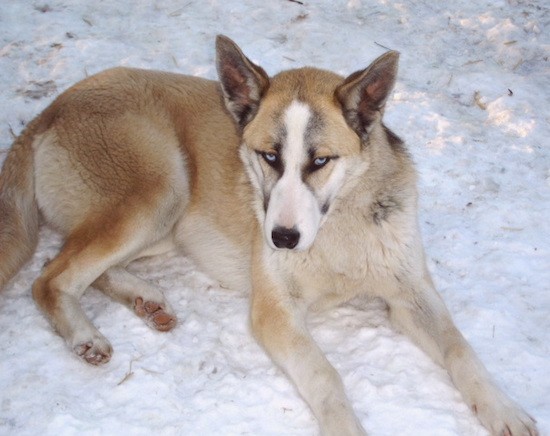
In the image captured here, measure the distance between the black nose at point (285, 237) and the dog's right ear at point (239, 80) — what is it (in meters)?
0.75

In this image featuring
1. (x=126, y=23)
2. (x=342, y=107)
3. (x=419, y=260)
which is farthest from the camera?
(x=126, y=23)

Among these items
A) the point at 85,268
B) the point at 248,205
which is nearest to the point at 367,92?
the point at 248,205

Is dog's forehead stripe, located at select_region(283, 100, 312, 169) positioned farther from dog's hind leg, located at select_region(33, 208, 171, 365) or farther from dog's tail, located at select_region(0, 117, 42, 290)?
dog's tail, located at select_region(0, 117, 42, 290)

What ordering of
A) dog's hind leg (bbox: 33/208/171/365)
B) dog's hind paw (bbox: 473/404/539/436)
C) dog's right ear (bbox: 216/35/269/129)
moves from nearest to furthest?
dog's hind paw (bbox: 473/404/539/436) < dog's right ear (bbox: 216/35/269/129) < dog's hind leg (bbox: 33/208/171/365)

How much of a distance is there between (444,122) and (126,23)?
3205 millimetres

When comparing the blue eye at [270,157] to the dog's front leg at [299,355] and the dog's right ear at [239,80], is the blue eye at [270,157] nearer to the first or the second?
the dog's right ear at [239,80]

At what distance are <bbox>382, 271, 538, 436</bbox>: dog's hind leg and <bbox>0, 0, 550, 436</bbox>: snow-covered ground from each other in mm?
78

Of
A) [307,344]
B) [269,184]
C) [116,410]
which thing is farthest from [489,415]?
[116,410]

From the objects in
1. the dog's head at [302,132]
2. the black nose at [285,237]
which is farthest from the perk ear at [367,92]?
the black nose at [285,237]

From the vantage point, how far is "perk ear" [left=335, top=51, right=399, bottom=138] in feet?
10.3

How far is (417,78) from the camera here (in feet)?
19.3

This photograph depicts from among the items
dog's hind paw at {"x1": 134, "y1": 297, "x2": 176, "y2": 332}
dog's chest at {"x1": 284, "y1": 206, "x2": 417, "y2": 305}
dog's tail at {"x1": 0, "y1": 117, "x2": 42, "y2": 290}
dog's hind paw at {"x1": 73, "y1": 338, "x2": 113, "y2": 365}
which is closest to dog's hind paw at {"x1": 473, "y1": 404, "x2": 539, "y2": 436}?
dog's chest at {"x1": 284, "y1": 206, "x2": 417, "y2": 305}

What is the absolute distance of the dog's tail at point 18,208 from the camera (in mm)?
3742

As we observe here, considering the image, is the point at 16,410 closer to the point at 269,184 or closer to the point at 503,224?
the point at 269,184
